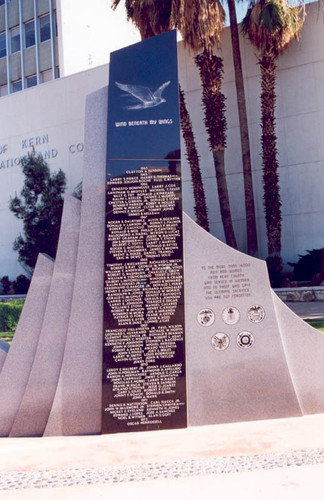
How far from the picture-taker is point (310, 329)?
6.30 meters

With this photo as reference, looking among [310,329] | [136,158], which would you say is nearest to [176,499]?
[310,329]

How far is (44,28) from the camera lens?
3403 centimetres

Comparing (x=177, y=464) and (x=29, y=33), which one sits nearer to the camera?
(x=177, y=464)

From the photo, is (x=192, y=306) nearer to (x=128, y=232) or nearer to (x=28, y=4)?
(x=128, y=232)

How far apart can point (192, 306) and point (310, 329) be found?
55.6 inches

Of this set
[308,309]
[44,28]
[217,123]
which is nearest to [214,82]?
[217,123]

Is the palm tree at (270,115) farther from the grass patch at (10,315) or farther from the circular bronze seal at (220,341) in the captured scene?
the circular bronze seal at (220,341)

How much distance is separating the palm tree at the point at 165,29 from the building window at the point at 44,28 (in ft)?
59.2

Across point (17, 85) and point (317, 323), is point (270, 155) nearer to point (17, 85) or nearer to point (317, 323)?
A: point (317, 323)

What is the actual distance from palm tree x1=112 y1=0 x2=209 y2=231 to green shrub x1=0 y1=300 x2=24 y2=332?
632cm

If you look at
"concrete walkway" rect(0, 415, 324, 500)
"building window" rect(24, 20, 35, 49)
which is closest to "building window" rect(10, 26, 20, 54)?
"building window" rect(24, 20, 35, 49)

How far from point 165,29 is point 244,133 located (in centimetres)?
392

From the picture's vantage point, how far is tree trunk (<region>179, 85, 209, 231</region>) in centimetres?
1739

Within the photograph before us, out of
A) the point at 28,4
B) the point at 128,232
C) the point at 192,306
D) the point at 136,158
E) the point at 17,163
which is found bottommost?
the point at 192,306
